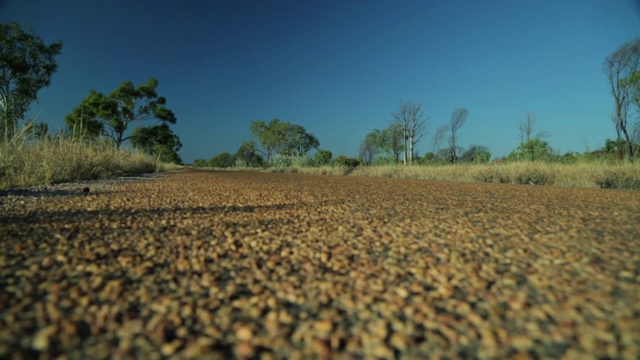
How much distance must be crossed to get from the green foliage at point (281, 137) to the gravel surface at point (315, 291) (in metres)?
42.2

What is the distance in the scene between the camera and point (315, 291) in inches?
35.1

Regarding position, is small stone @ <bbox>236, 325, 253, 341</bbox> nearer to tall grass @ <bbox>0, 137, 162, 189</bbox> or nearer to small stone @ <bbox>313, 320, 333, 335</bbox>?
small stone @ <bbox>313, 320, 333, 335</bbox>

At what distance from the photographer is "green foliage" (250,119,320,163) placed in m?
44.2

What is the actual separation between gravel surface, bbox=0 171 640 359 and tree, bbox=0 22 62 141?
1727cm

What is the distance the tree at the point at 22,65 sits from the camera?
13367 mm

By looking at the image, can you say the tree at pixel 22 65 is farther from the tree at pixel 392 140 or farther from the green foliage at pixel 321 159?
the tree at pixel 392 140

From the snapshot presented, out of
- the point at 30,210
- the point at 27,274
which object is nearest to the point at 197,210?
the point at 30,210

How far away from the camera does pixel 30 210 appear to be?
1.99m

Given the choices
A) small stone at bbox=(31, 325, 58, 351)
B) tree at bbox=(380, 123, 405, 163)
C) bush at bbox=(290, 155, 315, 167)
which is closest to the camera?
small stone at bbox=(31, 325, 58, 351)

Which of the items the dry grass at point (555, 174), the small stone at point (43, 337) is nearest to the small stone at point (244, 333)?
the small stone at point (43, 337)

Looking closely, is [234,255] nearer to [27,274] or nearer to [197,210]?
[27,274]

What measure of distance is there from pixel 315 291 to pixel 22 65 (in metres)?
20.0

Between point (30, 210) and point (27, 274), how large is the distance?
4.93 feet

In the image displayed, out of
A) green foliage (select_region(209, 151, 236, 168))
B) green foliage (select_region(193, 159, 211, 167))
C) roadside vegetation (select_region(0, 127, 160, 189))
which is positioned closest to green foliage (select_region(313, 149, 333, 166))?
A: roadside vegetation (select_region(0, 127, 160, 189))
